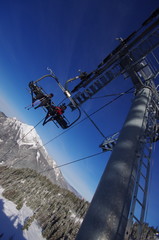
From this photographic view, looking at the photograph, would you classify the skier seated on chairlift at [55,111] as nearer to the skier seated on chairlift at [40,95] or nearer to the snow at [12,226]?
the skier seated on chairlift at [40,95]

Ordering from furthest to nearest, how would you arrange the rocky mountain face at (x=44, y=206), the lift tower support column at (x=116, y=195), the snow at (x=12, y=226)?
the rocky mountain face at (x=44, y=206) → the snow at (x=12, y=226) → the lift tower support column at (x=116, y=195)

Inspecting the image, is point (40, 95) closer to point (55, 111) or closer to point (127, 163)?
point (55, 111)

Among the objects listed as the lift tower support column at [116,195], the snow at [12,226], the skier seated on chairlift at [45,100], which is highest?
the skier seated on chairlift at [45,100]

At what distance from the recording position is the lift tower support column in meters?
2.13

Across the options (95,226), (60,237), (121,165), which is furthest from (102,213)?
(60,237)

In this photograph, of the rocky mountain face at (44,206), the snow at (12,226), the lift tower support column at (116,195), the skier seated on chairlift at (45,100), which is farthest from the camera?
the rocky mountain face at (44,206)

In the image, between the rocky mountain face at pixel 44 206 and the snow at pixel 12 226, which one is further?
the rocky mountain face at pixel 44 206

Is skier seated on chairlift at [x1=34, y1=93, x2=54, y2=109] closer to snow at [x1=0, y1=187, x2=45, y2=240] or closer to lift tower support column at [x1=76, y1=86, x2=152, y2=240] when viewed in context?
lift tower support column at [x1=76, y1=86, x2=152, y2=240]

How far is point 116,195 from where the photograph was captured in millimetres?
2447

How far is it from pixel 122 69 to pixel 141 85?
1299mm

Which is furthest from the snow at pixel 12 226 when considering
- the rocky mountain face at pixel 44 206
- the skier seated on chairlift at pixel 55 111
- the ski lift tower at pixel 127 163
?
the ski lift tower at pixel 127 163

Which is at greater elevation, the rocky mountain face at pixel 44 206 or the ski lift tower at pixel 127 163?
the ski lift tower at pixel 127 163

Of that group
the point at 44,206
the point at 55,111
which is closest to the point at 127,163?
the point at 55,111

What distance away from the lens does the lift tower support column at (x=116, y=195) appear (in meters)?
2.13
